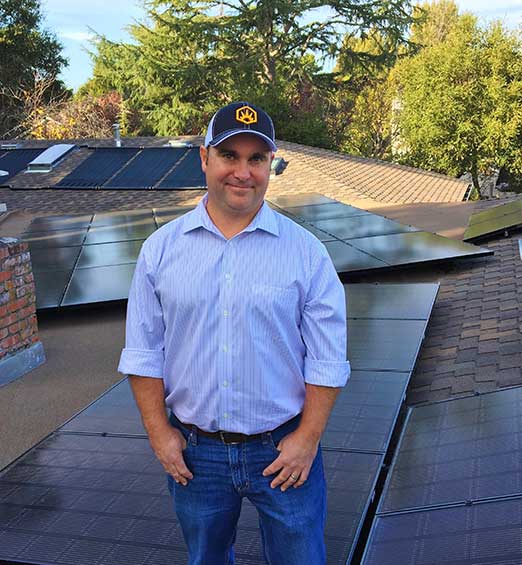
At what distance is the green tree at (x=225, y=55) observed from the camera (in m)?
28.8

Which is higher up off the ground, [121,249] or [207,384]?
[207,384]

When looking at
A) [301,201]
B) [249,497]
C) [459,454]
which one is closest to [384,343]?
[459,454]

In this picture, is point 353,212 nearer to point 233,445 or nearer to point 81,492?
point 81,492

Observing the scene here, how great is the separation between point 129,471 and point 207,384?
Result: 167cm

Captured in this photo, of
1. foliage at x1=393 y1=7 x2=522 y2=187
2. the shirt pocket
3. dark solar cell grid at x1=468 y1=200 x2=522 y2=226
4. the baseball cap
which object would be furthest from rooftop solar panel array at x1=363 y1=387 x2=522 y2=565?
foliage at x1=393 y1=7 x2=522 y2=187

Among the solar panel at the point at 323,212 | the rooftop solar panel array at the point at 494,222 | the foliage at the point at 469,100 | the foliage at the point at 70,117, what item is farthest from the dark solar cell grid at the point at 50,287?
the foliage at the point at 70,117

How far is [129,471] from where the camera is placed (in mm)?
3488

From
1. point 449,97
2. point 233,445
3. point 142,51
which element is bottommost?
point 233,445

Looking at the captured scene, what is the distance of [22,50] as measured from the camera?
109 feet

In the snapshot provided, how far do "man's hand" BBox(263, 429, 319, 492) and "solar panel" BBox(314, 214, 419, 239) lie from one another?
Answer: 7132mm

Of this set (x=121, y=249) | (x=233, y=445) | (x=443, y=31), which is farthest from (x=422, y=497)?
(x=443, y=31)

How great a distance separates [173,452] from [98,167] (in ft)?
53.1

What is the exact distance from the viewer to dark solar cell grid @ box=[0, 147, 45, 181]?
57.7 ft

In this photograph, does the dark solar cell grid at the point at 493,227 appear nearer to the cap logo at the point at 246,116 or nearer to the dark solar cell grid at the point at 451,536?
the dark solar cell grid at the point at 451,536
